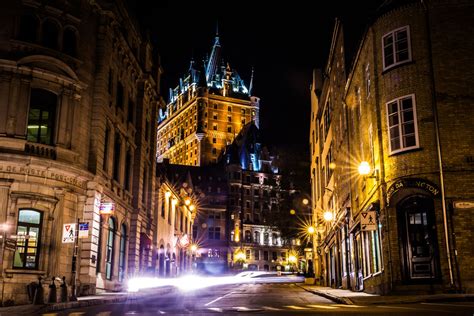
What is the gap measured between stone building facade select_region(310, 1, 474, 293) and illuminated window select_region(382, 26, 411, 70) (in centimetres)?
4

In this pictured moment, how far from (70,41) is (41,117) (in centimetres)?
472

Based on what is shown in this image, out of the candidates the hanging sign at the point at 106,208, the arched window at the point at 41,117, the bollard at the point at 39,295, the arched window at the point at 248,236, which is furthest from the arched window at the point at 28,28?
the arched window at the point at 248,236

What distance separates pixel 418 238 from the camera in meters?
20.3

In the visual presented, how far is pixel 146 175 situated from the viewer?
40531 millimetres

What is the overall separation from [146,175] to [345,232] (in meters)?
15.4

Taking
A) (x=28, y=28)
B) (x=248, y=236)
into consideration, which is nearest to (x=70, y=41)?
(x=28, y=28)

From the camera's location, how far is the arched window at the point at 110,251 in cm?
3111

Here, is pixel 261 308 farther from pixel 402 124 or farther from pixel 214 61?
pixel 214 61

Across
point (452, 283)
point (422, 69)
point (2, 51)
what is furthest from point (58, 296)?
point (422, 69)

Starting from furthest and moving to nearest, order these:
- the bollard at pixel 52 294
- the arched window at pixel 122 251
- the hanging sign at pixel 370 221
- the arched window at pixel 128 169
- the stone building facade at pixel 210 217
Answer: the stone building facade at pixel 210 217 < the arched window at pixel 128 169 < the arched window at pixel 122 251 < the hanging sign at pixel 370 221 < the bollard at pixel 52 294

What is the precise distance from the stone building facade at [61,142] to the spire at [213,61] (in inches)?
5827

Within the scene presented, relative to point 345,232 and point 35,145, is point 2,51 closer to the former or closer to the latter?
point 35,145

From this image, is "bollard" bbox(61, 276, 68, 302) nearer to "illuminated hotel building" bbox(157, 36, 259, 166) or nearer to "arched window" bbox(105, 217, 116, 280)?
"arched window" bbox(105, 217, 116, 280)

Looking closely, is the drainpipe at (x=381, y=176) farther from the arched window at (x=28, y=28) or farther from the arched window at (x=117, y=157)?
the arched window at (x=117, y=157)
